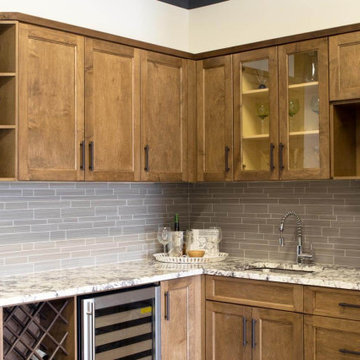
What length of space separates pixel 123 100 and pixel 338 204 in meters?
1.49

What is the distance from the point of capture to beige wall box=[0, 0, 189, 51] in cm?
380

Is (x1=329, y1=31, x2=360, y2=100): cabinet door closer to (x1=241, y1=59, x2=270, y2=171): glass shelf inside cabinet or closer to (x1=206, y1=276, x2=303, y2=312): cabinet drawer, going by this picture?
(x1=241, y1=59, x2=270, y2=171): glass shelf inside cabinet

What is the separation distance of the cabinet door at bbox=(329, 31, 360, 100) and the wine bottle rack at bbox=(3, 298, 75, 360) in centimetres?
190

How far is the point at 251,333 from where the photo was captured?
12.2 ft

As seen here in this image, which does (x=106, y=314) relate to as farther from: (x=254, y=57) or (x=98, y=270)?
(x=254, y=57)

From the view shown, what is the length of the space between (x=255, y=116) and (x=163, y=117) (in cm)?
59

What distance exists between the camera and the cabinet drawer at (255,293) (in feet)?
11.7

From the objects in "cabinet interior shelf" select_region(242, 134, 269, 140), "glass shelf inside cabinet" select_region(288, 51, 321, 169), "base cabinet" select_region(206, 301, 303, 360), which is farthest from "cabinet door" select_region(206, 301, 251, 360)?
"cabinet interior shelf" select_region(242, 134, 269, 140)

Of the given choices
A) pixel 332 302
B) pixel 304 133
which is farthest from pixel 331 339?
pixel 304 133

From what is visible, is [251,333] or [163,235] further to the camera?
[163,235]

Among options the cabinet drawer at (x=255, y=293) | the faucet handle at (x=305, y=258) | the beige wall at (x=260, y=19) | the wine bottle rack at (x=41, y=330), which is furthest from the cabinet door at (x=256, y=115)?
the wine bottle rack at (x=41, y=330)

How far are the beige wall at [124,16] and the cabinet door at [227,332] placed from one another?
6.19 feet

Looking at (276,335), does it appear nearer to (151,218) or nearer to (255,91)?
(151,218)

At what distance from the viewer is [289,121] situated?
3877 millimetres
